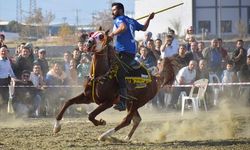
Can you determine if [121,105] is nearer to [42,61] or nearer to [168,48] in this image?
[168,48]

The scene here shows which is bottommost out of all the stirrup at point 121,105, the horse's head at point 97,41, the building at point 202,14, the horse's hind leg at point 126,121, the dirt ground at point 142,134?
the dirt ground at point 142,134

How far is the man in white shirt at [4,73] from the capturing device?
17.6m

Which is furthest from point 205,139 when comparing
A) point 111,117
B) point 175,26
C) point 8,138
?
point 175,26

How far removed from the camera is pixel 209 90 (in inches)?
755

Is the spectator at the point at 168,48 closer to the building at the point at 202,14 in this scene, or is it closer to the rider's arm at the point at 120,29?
the rider's arm at the point at 120,29

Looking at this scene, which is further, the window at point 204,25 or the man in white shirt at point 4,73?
the window at point 204,25

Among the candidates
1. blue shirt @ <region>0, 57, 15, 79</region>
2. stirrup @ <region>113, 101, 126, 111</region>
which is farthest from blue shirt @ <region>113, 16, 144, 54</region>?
blue shirt @ <region>0, 57, 15, 79</region>

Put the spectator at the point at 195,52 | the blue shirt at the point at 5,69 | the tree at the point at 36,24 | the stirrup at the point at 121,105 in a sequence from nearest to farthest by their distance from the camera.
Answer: the stirrup at the point at 121,105
the blue shirt at the point at 5,69
the spectator at the point at 195,52
the tree at the point at 36,24

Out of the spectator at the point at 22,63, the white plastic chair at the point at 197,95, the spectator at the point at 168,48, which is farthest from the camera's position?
the spectator at the point at 168,48

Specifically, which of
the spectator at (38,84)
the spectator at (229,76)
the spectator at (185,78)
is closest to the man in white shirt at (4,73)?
the spectator at (38,84)

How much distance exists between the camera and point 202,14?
7525cm

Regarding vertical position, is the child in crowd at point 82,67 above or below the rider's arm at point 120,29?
below

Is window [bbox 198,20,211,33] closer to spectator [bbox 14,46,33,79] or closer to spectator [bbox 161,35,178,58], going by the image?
spectator [bbox 161,35,178,58]

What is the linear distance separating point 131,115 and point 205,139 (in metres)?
1.46
